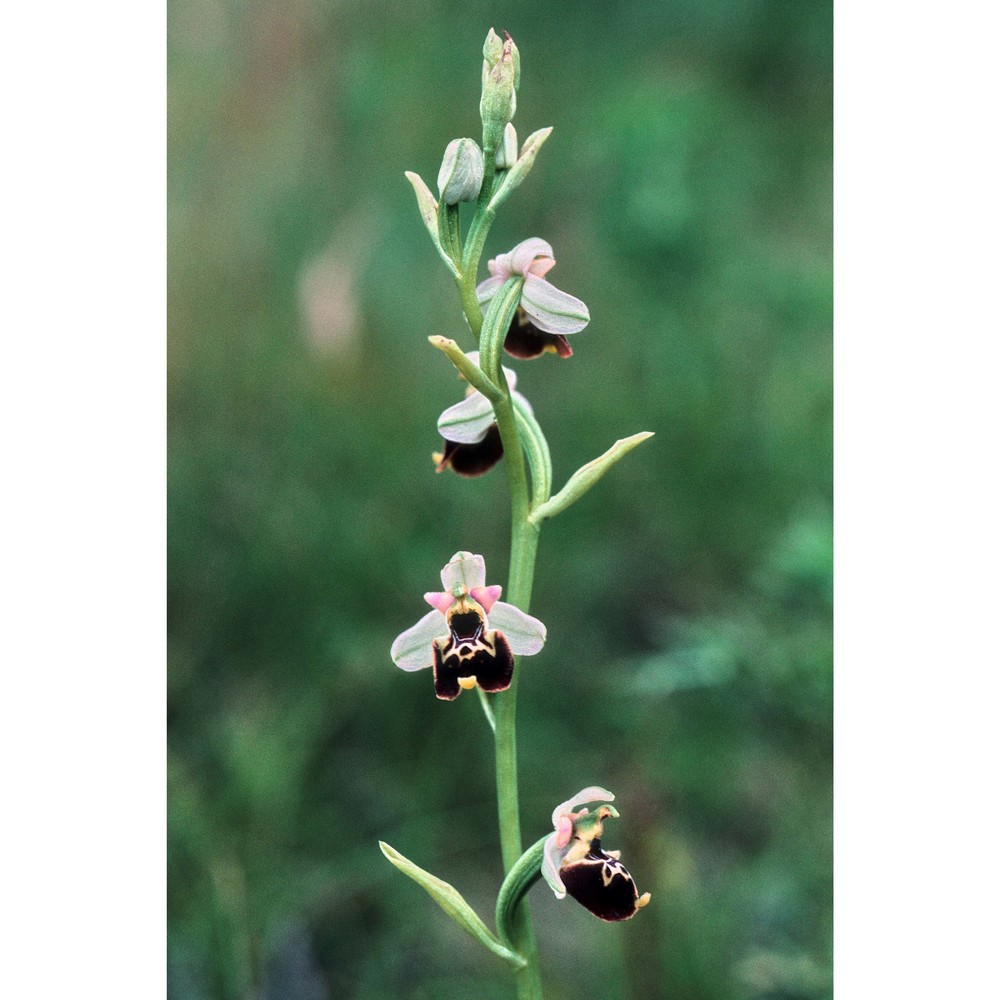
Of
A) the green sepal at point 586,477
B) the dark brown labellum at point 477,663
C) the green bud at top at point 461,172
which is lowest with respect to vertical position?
the dark brown labellum at point 477,663

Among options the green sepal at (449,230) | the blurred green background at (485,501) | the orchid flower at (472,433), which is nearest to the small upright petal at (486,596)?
the orchid flower at (472,433)

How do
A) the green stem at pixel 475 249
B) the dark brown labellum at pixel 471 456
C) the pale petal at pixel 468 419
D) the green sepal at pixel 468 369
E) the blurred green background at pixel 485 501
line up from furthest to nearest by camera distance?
1. the blurred green background at pixel 485 501
2. the dark brown labellum at pixel 471 456
3. the pale petal at pixel 468 419
4. the green stem at pixel 475 249
5. the green sepal at pixel 468 369

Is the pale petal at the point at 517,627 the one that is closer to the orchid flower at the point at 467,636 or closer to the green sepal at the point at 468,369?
the orchid flower at the point at 467,636

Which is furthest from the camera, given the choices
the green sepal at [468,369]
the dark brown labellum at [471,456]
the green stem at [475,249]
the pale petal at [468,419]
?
the dark brown labellum at [471,456]

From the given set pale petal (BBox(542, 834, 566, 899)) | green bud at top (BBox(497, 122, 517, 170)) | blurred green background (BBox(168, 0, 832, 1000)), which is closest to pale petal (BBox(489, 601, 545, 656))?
pale petal (BBox(542, 834, 566, 899))

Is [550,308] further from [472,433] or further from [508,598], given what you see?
[508,598]
